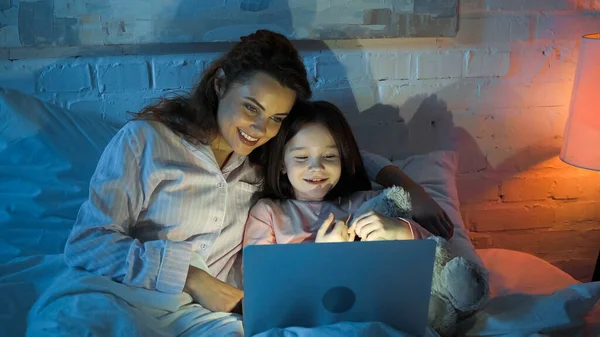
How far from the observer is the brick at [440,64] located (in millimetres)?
1685

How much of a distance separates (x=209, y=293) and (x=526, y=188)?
3.75ft

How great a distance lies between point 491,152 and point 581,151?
0.96ft

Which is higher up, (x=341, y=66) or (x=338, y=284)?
(x=341, y=66)

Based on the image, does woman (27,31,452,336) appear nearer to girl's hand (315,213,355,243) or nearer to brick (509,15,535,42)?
girl's hand (315,213,355,243)

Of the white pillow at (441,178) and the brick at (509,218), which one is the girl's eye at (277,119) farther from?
the brick at (509,218)

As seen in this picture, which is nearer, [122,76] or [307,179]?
[307,179]

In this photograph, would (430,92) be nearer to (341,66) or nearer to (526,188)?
(341,66)

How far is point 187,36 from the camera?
5.09ft

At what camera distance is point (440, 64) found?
66.7 inches

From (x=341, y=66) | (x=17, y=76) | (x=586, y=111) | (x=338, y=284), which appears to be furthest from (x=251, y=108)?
(x=586, y=111)

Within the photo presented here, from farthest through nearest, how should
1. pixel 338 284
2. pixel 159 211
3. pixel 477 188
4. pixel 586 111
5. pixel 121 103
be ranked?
1. pixel 477 188
2. pixel 121 103
3. pixel 586 111
4. pixel 159 211
5. pixel 338 284

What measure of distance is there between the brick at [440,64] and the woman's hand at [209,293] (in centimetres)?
88

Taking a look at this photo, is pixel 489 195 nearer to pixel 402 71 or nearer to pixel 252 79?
pixel 402 71

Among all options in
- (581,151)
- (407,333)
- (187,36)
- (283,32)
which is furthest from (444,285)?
(187,36)
